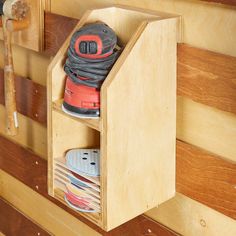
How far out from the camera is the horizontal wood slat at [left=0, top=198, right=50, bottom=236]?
1805 mm

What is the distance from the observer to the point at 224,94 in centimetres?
107

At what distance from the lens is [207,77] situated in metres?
1.10

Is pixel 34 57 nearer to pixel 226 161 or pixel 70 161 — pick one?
pixel 70 161

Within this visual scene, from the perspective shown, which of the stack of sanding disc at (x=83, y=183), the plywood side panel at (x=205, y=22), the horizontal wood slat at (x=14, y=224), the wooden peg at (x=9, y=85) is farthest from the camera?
the horizontal wood slat at (x=14, y=224)

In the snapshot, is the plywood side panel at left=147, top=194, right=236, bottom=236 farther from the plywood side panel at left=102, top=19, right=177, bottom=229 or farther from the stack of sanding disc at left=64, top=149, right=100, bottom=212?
the stack of sanding disc at left=64, top=149, right=100, bottom=212

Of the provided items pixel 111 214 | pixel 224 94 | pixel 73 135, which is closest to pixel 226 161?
pixel 224 94

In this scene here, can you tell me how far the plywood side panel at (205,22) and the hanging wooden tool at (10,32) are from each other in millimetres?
389

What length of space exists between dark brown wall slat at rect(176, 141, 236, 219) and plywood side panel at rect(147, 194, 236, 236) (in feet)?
0.06

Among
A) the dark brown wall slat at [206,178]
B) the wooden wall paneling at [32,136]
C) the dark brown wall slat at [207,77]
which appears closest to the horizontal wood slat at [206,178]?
the dark brown wall slat at [206,178]

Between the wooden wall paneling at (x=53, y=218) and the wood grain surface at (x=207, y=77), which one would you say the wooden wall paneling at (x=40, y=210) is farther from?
the wood grain surface at (x=207, y=77)

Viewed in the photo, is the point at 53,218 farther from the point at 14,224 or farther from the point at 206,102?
the point at 206,102

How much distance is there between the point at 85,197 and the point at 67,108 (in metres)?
0.19

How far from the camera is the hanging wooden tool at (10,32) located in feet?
4.70

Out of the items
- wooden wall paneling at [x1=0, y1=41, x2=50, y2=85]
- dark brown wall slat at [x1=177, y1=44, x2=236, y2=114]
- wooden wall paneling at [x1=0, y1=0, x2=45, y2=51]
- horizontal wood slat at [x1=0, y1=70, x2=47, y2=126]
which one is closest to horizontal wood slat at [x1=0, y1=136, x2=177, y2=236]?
horizontal wood slat at [x1=0, y1=70, x2=47, y2=126]
